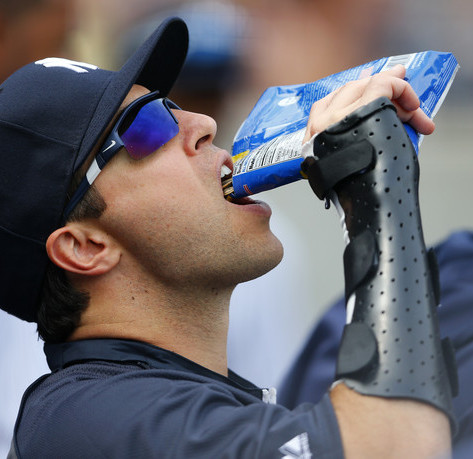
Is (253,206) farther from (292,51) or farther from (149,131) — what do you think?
(292,51)

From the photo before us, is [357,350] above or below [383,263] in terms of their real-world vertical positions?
below

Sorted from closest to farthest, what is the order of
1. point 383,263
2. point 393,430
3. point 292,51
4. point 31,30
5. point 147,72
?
point 393,430, point 383,263, point 147,72, point 31,30, point 292,51

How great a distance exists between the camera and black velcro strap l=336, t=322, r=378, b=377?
1.39 meters

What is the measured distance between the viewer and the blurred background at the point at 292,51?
12.1ft

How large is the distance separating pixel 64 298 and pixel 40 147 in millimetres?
350

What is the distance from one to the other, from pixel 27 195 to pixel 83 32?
2.16 m

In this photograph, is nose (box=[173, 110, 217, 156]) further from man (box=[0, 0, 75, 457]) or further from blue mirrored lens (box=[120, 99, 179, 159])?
man (box=[0, 0, 75, 457])

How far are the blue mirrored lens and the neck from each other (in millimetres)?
315

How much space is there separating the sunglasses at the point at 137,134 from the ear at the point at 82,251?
0.05 metres

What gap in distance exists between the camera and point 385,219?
58.8 inches

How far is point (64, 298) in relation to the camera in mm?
1935

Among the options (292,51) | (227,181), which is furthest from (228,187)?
(292,51)

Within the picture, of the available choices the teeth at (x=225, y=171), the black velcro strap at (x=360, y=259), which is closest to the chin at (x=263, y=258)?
the teeth at (x=225, y=171)

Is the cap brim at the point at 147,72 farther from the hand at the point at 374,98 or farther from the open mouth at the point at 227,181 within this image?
the hand at the point at 374,98
